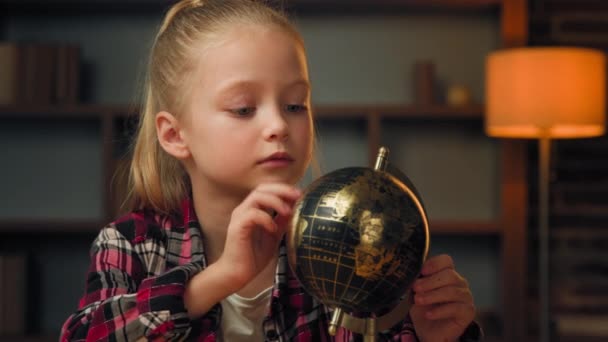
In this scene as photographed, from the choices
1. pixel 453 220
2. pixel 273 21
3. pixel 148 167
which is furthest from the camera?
pixel 453 220

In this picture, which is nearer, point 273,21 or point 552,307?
point 273,21

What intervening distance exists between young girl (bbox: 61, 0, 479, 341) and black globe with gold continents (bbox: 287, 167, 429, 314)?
164 millimetres

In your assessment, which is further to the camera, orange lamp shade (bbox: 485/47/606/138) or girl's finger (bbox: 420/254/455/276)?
orange lamp shade (bbox: 485/47/606/138)

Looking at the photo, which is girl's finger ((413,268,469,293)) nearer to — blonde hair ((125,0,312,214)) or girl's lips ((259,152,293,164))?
girl's lips ((259,152,293,164))

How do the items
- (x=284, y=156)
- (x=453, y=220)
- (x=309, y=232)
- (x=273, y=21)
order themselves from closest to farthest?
(x=309, y=232) < (x=284, y=156) < (x=273, y=21) < (x=453, y=220)

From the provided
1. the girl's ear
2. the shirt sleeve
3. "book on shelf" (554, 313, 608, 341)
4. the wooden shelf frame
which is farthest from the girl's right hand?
"book on shelf" (554, 313, 608, 341)

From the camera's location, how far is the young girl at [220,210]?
3.68 feet

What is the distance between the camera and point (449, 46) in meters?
4.00

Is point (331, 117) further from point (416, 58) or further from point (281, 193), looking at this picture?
point (281, 193)

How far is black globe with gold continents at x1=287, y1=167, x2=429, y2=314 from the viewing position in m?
0.84

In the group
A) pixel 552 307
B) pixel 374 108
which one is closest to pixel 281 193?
pixel 374 108

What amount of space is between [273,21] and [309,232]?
559 mm

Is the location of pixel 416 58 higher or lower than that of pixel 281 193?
higher

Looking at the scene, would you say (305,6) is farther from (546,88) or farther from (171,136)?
(171,136)
